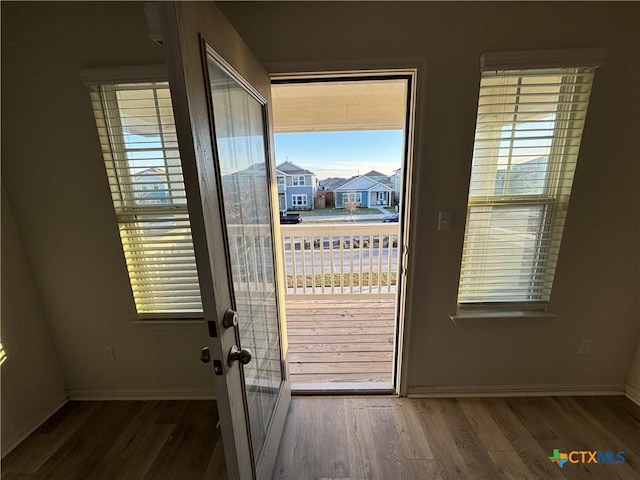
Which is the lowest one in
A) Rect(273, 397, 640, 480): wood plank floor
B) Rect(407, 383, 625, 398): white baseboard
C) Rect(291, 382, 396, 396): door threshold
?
Rect(273, 397, 640, 480): wood plank floor

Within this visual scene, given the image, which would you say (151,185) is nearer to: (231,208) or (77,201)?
(77,201)

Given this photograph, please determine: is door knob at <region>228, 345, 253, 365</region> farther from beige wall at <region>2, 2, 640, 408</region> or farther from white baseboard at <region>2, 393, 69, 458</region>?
white baseboard at <region>2, 393, 69, 458</region>

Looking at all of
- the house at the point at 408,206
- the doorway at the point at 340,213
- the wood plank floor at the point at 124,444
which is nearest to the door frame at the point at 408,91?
the house at the point at 408,206

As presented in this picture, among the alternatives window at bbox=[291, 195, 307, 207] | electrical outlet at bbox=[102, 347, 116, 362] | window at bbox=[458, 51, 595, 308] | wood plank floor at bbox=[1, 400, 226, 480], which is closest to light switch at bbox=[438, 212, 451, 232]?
window at bbox=[458, 51, 595, 308]

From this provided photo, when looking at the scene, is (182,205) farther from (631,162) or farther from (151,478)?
(631,162)

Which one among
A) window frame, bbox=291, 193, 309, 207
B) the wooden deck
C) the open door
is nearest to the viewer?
the open door

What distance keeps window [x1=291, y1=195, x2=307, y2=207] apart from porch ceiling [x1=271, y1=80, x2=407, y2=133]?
722mm

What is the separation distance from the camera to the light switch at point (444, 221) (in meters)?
1.55

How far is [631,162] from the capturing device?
1472 mm

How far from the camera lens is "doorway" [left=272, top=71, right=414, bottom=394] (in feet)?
8.68

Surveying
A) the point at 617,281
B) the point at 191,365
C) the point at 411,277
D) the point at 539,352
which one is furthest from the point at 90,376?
the point at 617,281

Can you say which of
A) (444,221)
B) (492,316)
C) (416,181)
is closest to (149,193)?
(416,181)

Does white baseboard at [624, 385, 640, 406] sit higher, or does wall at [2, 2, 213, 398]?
wall at [2, 2, 213, 398]

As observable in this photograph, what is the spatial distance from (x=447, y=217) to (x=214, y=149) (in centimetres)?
129
